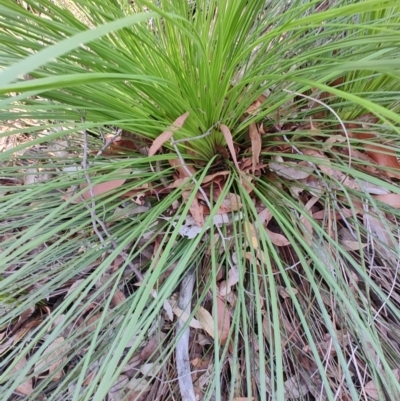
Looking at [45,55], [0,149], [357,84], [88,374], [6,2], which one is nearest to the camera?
[45,55]

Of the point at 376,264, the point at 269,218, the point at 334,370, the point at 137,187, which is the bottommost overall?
the point at 334,370

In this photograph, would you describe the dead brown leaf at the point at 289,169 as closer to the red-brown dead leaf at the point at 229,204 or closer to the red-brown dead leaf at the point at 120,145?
the red-brown dead leaf at the point at 229,204

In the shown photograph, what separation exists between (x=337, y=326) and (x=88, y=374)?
55 cm

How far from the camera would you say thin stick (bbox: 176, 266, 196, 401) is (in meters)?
0.77

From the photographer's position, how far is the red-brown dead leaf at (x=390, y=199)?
76 centimetres

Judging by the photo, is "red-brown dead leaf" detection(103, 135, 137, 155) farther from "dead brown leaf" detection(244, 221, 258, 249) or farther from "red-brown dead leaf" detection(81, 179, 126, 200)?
"dead brown leaf" detection(244, 221, 258, 249)

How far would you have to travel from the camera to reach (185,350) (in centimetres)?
78

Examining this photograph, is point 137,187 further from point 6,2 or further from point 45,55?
point 45,55

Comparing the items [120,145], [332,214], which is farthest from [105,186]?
[332,214]

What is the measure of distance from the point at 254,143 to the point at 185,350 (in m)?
0.45

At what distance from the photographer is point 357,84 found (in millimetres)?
727

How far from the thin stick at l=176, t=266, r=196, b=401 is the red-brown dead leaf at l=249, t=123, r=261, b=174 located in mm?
272

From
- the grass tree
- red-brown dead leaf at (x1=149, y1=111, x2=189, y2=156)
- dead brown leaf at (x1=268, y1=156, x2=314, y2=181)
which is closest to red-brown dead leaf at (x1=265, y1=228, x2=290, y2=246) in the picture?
the grass tree

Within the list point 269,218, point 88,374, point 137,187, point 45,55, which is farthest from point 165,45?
point 88,374
